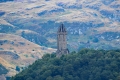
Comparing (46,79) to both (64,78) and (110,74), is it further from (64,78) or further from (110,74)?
(110,74)

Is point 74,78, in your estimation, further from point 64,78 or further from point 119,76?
point 119,76

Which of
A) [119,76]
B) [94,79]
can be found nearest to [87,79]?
[94,79]

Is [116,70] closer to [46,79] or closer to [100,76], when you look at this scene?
[100,76]

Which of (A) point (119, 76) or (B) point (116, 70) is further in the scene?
(B) point (116, 70)

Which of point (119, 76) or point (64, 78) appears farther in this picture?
point (64, 78)

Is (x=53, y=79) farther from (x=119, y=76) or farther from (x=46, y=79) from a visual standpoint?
(x=119, y=76)

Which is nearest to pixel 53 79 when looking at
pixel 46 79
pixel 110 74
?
pixel 46 79

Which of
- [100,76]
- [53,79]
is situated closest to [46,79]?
[53,79]
